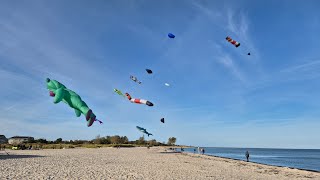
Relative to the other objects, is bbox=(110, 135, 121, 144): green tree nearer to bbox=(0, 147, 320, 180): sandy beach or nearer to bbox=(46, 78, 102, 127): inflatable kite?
bbox=(0, 147, 320, 180): sandy beach

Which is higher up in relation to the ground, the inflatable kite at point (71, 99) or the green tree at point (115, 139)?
the green tree at point (115, 139)

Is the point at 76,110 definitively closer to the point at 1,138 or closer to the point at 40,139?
the point at 1,138

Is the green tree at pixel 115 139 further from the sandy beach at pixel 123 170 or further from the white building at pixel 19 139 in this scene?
the sandy beach at pixel 123 170

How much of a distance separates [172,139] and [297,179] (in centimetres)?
16499

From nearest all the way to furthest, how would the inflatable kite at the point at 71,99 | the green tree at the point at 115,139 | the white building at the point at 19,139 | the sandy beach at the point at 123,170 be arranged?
the inflatable kite at the point at 71,99, the sandy beach at the point at 123,170, the white building at the point at 19,139, the green tree at the point at 115,139

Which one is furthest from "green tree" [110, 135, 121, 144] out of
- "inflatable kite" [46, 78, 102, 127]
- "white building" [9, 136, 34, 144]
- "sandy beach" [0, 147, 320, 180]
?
"inflatable kite" [46, 78, 102, 127]

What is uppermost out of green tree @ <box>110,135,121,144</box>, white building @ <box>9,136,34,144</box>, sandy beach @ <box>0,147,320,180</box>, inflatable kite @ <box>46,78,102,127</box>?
green tree @ <box>110,135,121,144</box>

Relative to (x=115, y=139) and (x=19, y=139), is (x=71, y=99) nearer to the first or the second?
(x=19, y=139)

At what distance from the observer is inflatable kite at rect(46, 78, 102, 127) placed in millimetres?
16398

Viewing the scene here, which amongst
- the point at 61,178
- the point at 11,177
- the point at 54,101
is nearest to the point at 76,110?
the point at 54,101

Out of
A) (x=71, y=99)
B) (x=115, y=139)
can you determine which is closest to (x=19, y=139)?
(x=115, y=139)

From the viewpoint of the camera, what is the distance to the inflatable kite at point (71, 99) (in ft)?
53.8

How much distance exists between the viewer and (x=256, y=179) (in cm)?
2219

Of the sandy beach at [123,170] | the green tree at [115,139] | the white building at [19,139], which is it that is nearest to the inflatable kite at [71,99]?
the sandy beach at [123,170]
